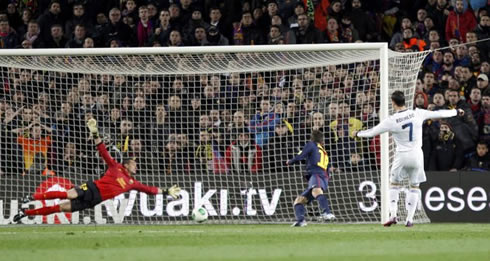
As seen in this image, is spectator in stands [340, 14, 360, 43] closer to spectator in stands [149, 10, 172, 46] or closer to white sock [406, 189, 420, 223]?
spectator in stands [149, 10, 172, 46]

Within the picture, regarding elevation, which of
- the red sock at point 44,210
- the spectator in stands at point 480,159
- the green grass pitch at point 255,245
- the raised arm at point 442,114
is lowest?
the green grass pitch at point 255,245

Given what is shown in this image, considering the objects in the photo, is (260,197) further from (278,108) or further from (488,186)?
(488,186)

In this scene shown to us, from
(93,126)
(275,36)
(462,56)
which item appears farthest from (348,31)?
(93,126)

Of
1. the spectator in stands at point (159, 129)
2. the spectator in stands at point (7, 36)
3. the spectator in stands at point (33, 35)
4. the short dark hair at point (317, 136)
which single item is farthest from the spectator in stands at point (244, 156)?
the spectator in stands at point (7, 36)

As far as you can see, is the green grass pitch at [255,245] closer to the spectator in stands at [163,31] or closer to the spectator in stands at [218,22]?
the spectator in stands at [163,31]

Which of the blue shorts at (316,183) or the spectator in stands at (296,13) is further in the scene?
the spectator in stands at (296,13)

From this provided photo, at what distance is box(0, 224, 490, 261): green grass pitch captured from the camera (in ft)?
35.8

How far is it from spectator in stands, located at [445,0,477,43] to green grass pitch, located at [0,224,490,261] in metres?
7.14

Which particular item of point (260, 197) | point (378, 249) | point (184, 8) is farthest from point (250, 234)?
point (184, 8)

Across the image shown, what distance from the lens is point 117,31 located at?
2189 cm

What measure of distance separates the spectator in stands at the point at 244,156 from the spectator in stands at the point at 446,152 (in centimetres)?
307

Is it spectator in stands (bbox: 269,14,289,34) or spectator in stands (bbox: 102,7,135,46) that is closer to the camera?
spectator in stands (bbox: 269,14,289,34)

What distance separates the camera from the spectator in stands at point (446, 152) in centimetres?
1939

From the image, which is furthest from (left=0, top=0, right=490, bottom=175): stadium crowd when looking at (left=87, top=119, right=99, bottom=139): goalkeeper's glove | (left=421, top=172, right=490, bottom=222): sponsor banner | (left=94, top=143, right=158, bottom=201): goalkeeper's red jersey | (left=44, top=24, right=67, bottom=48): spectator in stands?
(left=87, top=119, right=99, bottom=139): goalkeeper's glove
